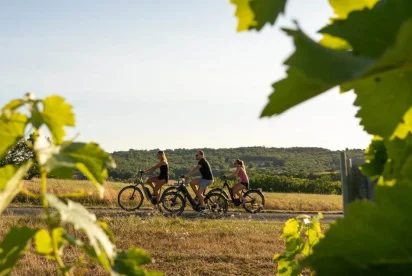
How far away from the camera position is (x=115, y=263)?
1.22ft

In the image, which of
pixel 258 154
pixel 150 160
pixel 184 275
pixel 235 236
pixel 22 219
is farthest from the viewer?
pixel 258 154

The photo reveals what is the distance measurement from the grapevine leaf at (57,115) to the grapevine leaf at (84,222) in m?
0.09

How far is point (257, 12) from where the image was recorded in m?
0.35

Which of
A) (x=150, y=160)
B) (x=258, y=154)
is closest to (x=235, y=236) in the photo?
(x=150, y=160)

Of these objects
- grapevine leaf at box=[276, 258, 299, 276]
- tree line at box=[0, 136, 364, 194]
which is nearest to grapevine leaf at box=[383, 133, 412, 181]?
grapevine leaf at box=[276, 258, 299, 276]

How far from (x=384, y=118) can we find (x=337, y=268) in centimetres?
19

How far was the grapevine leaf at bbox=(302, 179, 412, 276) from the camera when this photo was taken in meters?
0.23

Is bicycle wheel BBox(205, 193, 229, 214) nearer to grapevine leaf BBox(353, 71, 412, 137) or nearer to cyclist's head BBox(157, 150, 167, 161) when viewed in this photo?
cyclist's head BBox(157, 150, 167, 161)

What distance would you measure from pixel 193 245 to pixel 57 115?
6449 mm

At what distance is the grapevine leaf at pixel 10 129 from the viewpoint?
0.40 m

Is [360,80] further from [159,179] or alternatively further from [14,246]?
[159,179]

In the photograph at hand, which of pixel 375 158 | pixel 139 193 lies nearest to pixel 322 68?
pixel 375 158

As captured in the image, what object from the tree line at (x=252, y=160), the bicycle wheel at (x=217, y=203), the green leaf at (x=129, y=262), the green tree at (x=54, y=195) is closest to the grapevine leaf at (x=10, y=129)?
the green tree at (x=54, y=195)

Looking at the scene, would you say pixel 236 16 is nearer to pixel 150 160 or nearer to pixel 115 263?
pixel 115 263
